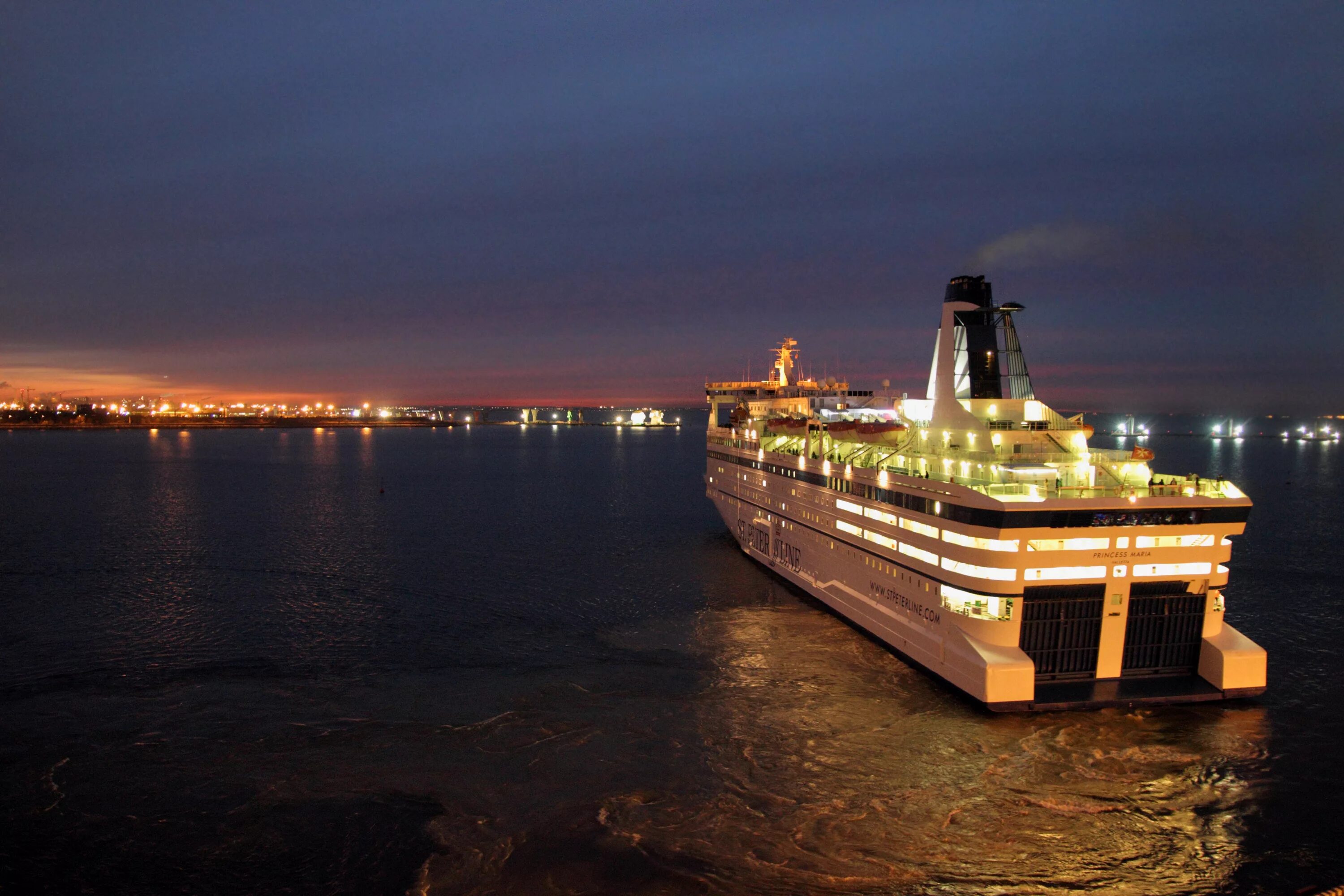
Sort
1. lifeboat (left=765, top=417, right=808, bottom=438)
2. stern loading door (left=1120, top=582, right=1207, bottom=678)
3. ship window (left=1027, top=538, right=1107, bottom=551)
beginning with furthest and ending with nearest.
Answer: lifeboat (left=765, top=417, right=808, bottom=438), stern loading door (left=1120, top=582, right=1207, bottom=678), ship window (left=1027, top=538, right=1107, bottom=551)

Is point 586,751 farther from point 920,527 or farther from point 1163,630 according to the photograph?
point 1163,630

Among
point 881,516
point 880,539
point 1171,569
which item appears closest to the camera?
point 1171,569

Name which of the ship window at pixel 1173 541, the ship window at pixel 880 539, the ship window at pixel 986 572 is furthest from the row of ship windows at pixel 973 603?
the ship window at pixel 1173 541

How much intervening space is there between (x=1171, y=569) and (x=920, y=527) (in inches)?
238

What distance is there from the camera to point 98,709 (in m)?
20.2

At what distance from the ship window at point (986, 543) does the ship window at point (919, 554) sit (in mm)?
1151

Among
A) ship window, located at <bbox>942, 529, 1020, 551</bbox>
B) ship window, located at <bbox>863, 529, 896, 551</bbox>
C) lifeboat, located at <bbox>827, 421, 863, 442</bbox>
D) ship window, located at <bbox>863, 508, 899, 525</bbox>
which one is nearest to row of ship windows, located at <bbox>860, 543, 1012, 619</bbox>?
ship window, located at <bbox>942, 529, 1020, 551</bbox>

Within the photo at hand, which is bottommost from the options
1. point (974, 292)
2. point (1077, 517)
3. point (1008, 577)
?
point (1008, 577)

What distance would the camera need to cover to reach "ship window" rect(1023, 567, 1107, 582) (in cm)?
1966

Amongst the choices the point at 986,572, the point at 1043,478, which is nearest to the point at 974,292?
the point at 1043,478

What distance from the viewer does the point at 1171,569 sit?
2023 cm

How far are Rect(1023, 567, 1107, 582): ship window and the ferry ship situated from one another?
0.04 m

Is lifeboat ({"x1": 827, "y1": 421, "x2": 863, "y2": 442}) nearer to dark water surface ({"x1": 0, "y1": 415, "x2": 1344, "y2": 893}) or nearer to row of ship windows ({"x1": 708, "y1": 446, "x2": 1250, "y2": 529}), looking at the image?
dark water surface ({"x1": 0, "y1": 415, "x2": 1344, "y2": 893})

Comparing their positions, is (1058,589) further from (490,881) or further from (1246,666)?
(490,881)
